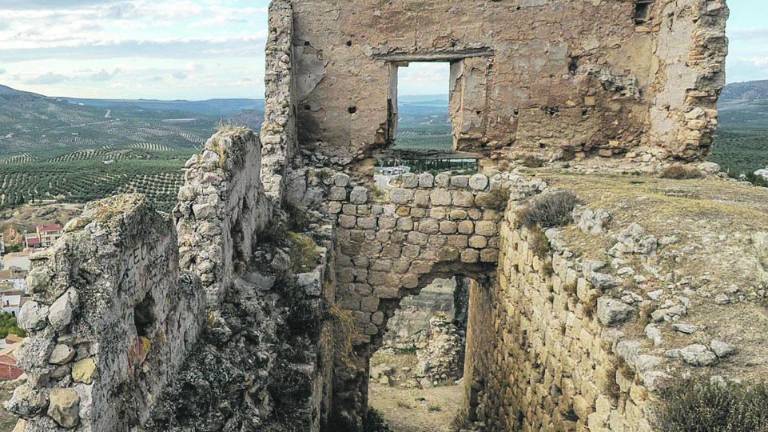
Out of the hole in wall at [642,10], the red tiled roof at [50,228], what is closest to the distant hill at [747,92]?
the red tiled roof at [50,228]

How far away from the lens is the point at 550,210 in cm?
557

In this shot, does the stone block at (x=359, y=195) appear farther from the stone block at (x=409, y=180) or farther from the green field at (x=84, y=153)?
the green field at (x=84, y=153)

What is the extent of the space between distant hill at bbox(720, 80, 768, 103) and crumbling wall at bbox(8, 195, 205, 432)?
521 ft

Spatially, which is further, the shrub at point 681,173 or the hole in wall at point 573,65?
the hole in wall at point 573,65

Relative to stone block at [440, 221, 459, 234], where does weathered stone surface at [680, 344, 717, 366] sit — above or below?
above

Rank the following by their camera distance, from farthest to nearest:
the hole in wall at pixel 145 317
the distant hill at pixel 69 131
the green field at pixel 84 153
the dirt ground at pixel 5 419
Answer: the distant hill at pixel 69 131
the green field at pixel 84 153
the dirt ground at pixel 5 419
the hole in wall at pixel 145 317

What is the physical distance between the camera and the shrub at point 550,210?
548 cm

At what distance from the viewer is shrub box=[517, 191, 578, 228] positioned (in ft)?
18.0

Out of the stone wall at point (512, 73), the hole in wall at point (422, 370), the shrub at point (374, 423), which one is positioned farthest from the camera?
the hole in wall at point (422, 370)

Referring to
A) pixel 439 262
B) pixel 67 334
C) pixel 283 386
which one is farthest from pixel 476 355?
pixel 67 334

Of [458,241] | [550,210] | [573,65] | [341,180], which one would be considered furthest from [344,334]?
[573,65]

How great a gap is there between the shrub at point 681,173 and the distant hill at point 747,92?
15232 cm

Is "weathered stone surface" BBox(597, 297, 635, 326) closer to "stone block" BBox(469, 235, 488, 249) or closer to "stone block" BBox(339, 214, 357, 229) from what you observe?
"stone block" BBox(469, 235, 488, 249)

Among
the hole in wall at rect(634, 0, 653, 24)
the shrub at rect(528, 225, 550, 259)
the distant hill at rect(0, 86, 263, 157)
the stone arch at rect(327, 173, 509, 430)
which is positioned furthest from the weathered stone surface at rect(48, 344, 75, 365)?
the distant hill at rect(0, 86, 263, 157)
